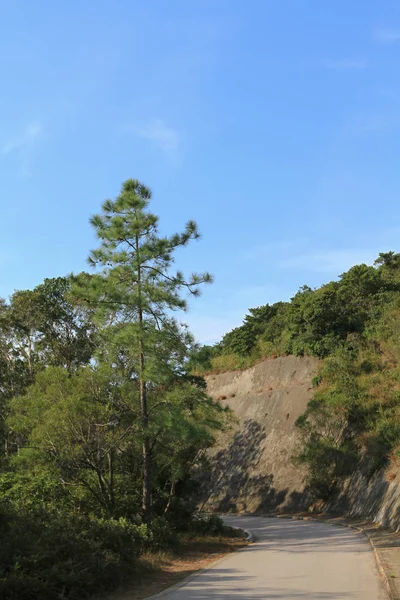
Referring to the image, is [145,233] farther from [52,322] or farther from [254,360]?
[254,360]

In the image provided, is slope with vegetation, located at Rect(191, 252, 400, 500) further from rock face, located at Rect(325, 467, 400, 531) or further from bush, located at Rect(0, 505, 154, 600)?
bush, located at Rect(0, 505, 154, 600)

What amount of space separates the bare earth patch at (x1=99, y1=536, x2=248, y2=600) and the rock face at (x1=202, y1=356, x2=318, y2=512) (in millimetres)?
11441

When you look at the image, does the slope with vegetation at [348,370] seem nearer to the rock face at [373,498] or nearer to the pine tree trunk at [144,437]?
the rock face at [373,498]

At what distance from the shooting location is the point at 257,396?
1400 inches

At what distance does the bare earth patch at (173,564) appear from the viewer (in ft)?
29.7

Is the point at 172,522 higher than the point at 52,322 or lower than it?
lower

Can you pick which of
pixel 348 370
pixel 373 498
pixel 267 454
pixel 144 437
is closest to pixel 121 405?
pixel 144 437

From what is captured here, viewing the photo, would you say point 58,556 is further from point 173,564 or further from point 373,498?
point 373,498

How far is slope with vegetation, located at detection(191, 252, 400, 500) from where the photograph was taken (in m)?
23.0

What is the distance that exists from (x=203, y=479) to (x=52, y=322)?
46.2 ft

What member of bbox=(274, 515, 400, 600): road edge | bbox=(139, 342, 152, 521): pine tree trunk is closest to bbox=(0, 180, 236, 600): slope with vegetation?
bbox=(139, 342, 152, 521): pine tree trunk

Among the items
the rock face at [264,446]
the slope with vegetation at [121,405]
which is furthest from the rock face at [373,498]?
the slope with vegetation at [121,405]

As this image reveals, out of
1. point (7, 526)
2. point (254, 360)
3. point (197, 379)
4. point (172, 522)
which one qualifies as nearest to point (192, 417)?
point (197, 379)

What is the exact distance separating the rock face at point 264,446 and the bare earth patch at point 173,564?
11441mm
